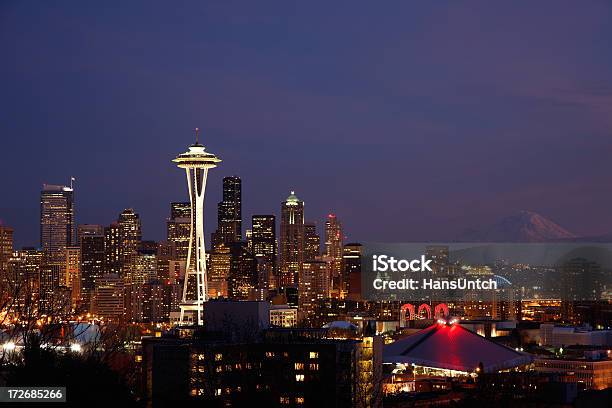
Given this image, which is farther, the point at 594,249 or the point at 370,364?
the point at 594,249

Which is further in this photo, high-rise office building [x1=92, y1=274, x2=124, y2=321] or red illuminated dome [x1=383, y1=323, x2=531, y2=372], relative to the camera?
high-rise office building [x1=92, y1=274, x2=124, y2=321]

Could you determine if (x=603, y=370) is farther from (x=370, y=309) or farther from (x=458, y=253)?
(x=370, y=309)

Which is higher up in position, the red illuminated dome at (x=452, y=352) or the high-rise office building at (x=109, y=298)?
the high-rise office building at (x=109, y=298)

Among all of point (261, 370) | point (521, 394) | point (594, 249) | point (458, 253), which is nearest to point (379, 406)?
point (261, 370)

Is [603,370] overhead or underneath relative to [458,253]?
underneath

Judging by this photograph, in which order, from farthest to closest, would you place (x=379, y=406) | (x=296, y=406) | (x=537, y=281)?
1. (x=537, y=281)
2. (x=379, y=406)
3. (x=296, y=406)

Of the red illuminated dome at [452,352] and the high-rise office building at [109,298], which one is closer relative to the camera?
the red illuminated dome at [452,352]

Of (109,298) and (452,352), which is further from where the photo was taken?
(109,298)

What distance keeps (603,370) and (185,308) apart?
3459cm

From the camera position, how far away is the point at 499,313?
85562 mm

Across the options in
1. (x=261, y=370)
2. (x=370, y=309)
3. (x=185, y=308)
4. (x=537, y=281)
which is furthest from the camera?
(x=370, y=309)

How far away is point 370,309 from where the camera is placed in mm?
89062

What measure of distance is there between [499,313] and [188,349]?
2078 inches

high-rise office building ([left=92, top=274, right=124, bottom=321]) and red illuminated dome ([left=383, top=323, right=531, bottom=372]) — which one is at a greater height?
high-rise office building ([left=92, top=274, right=124, bottom=321])
